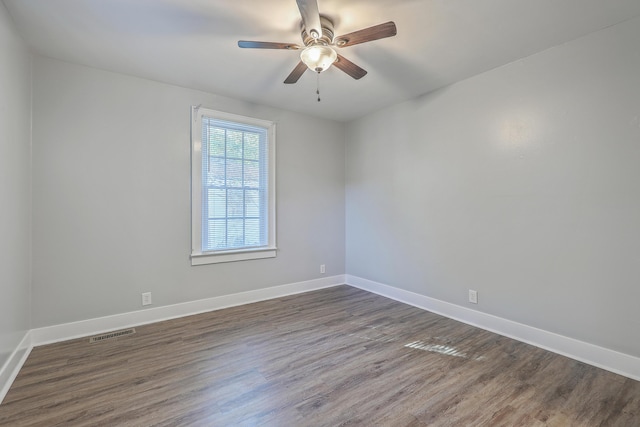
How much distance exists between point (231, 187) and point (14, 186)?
1.84m

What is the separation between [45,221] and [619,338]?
4.73 metres

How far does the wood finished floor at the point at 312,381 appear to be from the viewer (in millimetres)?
1677

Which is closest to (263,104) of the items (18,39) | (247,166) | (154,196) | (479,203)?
(247,166)

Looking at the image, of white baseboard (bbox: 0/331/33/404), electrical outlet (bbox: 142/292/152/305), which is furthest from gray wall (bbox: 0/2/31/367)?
electrical outlet (bbox: 142/292/152/305)

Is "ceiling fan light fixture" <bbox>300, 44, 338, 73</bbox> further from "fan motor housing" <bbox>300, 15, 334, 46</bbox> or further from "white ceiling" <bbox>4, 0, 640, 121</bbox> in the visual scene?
"white ceiling" <bbox>4, 0, 640, 121</bbox>

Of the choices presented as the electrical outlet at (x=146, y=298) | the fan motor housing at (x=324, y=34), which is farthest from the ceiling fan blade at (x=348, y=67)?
the electrical outlet at (x=146, y=298)

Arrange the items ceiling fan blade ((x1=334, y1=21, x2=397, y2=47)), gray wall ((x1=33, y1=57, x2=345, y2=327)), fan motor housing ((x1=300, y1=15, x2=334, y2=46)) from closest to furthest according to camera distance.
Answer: ceiling fan blade ((x1=334, y1=21, x2=397, y2=47)) < fan motor housing ((x1=300, y1=15, x2=334, y2=46)) < gray wall ((x1=33, y1=57, x2=345, y2=327))

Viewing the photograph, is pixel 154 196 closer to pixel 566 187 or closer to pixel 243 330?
pixel 243 330

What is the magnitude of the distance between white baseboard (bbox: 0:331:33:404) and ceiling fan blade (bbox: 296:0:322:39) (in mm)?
2935

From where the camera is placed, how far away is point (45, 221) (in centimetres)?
258

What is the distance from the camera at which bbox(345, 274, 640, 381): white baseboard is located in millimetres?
2104

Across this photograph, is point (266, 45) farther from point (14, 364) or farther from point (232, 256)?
point (14, 364)

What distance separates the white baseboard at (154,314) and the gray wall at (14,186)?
0.21 m

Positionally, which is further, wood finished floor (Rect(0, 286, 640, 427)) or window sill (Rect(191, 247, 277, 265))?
window sill (Rect(191, 247, 277, 265))
